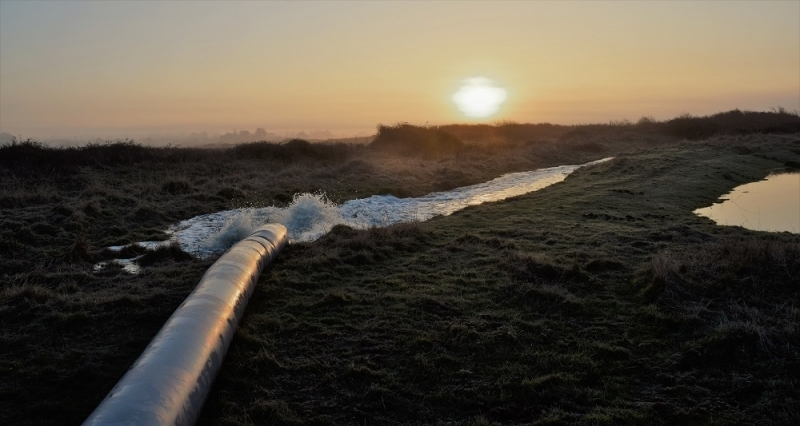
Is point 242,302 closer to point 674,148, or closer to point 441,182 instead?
point 441,182

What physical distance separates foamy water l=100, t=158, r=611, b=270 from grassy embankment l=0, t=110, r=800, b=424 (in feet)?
4.36

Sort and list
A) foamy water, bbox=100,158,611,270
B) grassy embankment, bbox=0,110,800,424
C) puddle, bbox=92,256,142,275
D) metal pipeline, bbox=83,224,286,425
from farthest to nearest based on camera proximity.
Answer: foamy water, bbox=100,158,611,270, puddle, bbox=92,256,142,275, grassy embankment, bbox=0,110,800,424, metal pipeline, bbox=83,224,286,425

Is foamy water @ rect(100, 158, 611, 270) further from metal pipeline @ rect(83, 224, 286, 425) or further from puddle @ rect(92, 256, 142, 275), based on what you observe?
metal pipeline @ rect(83, 224, 286, 425)

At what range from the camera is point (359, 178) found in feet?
83.2

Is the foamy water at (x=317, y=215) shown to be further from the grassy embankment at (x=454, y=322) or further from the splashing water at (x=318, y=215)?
the grassy embankment at (x=454, y=322)

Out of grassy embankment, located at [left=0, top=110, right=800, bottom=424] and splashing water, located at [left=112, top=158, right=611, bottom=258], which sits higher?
splashing water, located at [left=112, top=158, right=611, bottom=258]

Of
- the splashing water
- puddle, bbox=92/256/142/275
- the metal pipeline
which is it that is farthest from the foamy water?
the metal pipeline

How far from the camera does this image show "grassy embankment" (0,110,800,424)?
6094mm

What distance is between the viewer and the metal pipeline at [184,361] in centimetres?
502

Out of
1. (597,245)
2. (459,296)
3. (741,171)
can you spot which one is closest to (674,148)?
(741,171)

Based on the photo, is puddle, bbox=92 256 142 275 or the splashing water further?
the splashing water

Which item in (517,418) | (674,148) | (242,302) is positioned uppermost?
(674,148)

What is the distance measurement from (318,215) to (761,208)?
47.9ft

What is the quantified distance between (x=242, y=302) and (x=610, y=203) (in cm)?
1362
